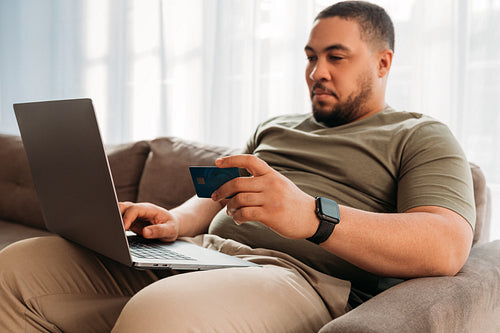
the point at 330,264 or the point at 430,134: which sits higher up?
the point at 430,134

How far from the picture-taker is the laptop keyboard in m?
0.96

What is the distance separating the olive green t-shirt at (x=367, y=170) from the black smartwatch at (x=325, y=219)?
206mm

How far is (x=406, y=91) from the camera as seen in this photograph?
1.75 metres

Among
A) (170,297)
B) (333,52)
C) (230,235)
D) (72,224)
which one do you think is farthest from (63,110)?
(333,52)

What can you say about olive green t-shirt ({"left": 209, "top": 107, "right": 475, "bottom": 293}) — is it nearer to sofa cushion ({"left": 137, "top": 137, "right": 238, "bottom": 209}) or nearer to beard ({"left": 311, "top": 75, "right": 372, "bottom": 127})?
beard ({"left": 311, "top": 75, "right": 372, "bottom": 127})

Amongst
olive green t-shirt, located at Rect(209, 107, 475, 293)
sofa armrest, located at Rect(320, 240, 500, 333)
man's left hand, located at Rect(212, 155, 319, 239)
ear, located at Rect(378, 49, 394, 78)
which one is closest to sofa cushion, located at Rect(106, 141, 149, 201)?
olive green t-shirt, located at Rect(209, 107, 475, 293)

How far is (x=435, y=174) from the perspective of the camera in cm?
104

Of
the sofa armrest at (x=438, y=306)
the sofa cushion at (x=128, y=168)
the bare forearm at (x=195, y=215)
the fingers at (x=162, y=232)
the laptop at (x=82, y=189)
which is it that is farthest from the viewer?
Answer: the sofa cushion at (x=128, y=168)

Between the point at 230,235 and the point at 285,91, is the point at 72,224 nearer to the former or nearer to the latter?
the point at 230,235

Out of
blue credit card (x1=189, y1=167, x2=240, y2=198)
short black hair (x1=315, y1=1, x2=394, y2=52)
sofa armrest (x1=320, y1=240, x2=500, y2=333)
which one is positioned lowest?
sofa armrest (x1=320, y1=240, x2=500, y2=333)

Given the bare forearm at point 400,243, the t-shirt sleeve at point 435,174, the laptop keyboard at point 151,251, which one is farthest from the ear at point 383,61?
the laptop keyboard at point 151,251

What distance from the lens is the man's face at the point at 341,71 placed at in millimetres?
1356

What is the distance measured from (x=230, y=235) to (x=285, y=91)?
41.6 inches

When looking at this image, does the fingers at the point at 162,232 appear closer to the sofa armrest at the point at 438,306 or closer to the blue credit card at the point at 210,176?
the blue credit card at the point at 210,176
